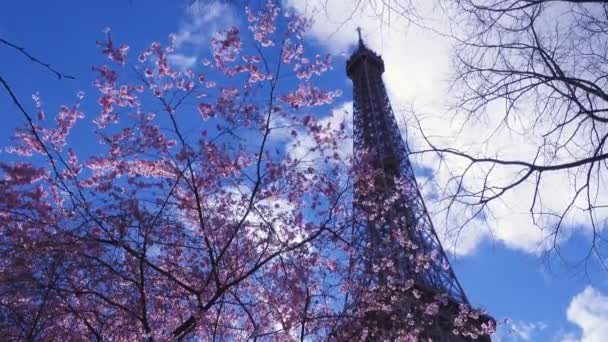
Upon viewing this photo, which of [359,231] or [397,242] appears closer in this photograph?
[359,231]

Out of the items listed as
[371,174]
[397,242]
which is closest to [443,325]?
[397,242]

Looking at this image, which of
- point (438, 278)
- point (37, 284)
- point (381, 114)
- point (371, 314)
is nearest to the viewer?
point (37, 284)

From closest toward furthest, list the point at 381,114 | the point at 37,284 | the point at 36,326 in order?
the point at 37,284, the point at 36,326, the point at 381,114

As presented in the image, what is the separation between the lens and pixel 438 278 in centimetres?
2633

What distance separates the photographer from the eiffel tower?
13.5 meters

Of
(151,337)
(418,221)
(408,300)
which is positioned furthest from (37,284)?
(418,221)

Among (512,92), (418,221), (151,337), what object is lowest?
(151,337)

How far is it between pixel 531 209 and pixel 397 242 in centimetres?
2174

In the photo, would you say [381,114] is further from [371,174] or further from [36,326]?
[36,326]

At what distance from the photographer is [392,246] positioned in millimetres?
25438

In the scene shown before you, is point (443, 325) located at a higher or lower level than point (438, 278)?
lower

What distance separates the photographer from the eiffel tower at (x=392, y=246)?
44.4 ft

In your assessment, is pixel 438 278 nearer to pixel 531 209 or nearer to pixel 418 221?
pixel 418 221

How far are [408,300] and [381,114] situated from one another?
2219 cm
